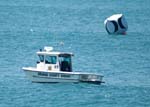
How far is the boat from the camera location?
243ft

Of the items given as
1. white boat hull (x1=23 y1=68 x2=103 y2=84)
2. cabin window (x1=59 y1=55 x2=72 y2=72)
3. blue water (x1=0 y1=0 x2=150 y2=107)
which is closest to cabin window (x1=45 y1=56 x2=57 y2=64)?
cabin window (x1=59 y1=55 x2=72 y2=72)

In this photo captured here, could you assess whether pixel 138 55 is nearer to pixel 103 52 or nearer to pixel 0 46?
pixel 103 52

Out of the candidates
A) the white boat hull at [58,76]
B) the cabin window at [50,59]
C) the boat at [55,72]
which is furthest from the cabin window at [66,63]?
the white boat hull at [58,76]

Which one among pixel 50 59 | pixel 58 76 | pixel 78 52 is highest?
pixel 78 52

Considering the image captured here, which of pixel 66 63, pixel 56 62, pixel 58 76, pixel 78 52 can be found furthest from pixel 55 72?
pixel 78 52

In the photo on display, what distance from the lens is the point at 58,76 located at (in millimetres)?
74875

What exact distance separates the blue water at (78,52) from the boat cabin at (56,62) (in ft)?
5.29

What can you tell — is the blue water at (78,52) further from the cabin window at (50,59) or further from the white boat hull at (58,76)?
the cabin window at (50,59)

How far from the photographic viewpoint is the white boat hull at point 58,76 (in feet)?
243

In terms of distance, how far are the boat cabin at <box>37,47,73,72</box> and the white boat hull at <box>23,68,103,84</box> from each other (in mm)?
778

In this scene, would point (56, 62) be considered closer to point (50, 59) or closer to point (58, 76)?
point (50, 59)

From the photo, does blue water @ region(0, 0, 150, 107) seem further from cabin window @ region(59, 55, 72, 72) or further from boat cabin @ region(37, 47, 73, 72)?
cabin window @ region(59, 55, 72, 72)

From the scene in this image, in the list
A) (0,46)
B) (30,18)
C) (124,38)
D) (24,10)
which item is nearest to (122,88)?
(0,46)

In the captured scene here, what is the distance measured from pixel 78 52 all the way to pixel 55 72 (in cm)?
1954
